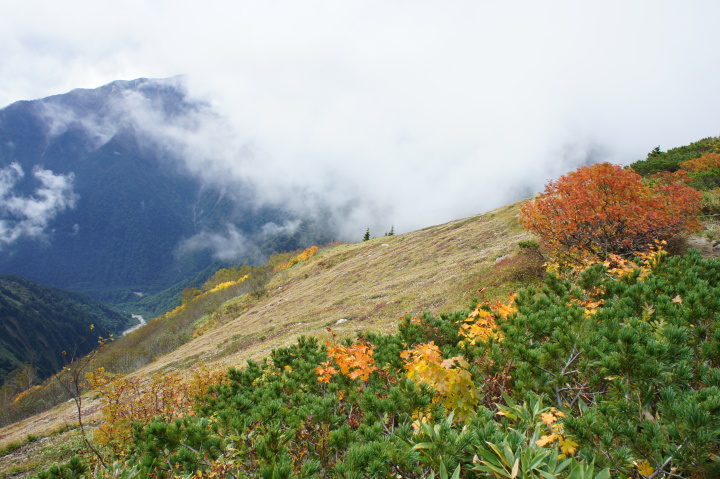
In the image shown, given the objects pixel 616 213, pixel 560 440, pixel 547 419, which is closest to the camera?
pixel 560 440

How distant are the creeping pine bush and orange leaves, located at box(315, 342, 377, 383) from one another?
0.04 m

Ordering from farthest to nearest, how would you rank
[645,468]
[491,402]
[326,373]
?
[326,373] < [491,402] < [645,468]

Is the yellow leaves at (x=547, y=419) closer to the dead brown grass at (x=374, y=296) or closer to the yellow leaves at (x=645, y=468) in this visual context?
the yellow leaves at (x=645, y=468)

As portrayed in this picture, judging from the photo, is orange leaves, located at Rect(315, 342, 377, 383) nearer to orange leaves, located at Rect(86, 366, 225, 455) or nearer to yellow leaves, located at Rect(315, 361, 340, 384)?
yellow leaves, located at Rect(315, 361, 340, 384)

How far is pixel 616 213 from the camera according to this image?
1440 centimetres

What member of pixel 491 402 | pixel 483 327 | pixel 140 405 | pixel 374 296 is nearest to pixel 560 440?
pixel 491 402

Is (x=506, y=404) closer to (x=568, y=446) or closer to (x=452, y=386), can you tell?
(x=452, y=386)

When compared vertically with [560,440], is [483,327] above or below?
above

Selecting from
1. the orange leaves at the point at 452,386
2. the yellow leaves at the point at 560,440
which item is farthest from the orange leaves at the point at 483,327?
the yellow leaves at the point at 560,440

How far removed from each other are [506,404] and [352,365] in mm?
2501

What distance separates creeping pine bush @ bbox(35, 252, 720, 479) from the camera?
270 cm

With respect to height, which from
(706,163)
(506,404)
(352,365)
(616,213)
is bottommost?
(506,404)

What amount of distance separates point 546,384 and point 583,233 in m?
14.0

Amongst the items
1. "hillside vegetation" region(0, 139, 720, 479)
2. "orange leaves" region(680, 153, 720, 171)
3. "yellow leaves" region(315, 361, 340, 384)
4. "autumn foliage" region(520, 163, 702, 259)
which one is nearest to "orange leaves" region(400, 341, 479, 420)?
"hillside vegetation" region(0, 139, 720, 479)
